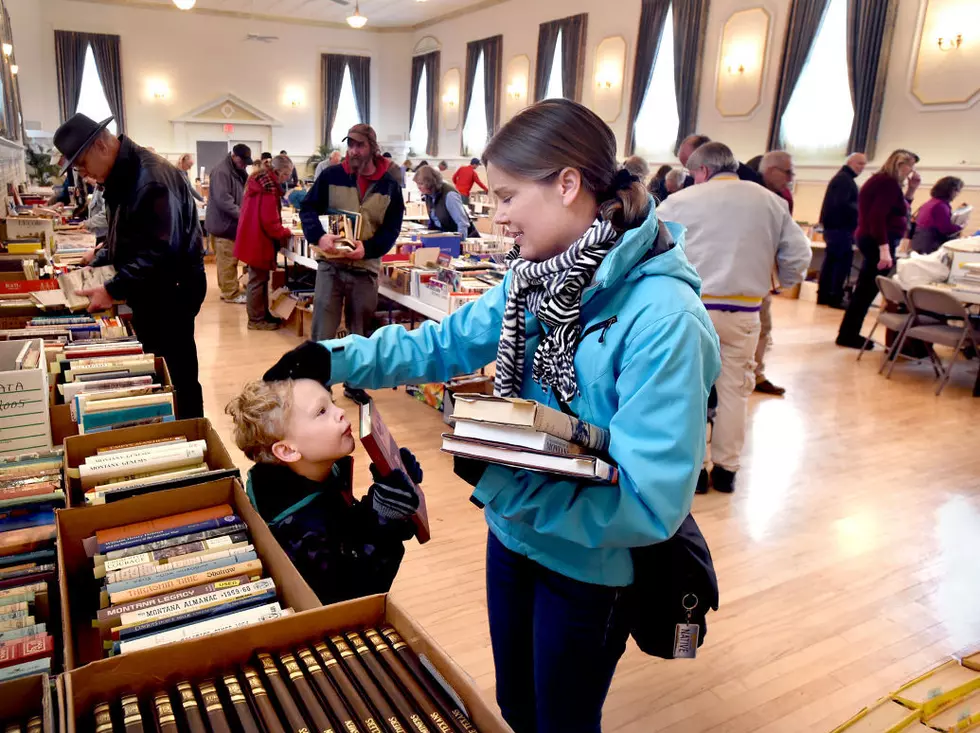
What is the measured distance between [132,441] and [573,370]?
1129 millimetres

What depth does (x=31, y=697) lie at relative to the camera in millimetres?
875

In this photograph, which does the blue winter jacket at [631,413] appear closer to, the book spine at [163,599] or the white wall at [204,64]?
the book spine at [163,599]

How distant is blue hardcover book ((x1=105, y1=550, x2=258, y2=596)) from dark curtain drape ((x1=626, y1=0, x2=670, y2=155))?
44.1 ft

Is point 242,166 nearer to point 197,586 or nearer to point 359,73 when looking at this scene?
point 197,586

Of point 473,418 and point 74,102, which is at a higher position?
point 74,102

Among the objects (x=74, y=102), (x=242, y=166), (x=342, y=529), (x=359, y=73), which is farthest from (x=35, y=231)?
(x=359, y=73)

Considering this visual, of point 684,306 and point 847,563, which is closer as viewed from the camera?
point 684,306

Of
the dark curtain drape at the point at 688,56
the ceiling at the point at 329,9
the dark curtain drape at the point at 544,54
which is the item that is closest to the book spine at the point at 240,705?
the dark curtain drape at the point at 688,56

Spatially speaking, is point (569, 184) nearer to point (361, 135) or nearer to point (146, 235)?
point (146, 235)

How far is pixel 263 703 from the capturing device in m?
0.90

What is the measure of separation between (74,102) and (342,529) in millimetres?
19786

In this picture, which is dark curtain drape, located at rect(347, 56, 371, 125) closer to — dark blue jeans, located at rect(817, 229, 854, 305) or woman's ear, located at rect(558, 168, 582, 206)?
dark blue jeans, located at rect(817, 229, 854, 305)

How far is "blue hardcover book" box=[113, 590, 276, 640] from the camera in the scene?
43.5 inches

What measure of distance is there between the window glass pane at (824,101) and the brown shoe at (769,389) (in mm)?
6245
